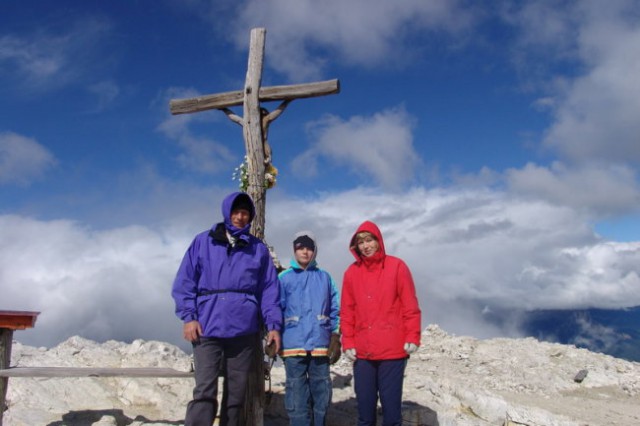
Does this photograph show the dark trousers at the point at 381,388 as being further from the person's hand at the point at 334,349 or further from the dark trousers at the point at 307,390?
the dark trousers at the point at 307,390

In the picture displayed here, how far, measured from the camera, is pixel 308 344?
18.2 ft

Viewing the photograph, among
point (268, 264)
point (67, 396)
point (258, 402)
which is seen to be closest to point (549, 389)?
point (258, 402)

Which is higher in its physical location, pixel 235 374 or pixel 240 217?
pixel 240 217

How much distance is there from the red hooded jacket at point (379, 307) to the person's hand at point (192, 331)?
4.90 ft

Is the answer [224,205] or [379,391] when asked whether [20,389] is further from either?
[379,391]

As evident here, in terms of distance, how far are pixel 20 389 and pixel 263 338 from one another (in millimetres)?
4099

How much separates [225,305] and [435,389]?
5159 millimetres

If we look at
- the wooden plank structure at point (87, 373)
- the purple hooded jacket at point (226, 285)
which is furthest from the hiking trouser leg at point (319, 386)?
the wooden plank structure at point (87, 373)

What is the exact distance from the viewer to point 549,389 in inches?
453

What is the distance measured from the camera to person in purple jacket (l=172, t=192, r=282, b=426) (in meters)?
5.20

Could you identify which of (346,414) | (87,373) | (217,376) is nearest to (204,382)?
(217,376)

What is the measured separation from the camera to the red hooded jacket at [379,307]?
511 cm

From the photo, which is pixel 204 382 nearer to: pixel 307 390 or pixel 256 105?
pixel 307 390

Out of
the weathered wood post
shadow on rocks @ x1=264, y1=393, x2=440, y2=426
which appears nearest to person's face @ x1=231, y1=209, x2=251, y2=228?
shadow on rocks @ x1=264, y1=393, x2=440, y2=426
